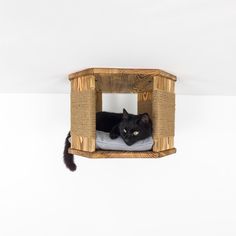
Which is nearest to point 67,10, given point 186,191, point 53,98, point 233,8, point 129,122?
point 233,8

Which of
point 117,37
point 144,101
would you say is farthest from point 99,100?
point 117,37

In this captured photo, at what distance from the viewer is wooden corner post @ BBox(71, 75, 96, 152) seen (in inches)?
43.4

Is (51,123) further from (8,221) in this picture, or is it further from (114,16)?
(114,16)

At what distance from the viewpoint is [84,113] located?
1.12 meters

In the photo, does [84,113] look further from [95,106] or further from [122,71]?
[122,71]

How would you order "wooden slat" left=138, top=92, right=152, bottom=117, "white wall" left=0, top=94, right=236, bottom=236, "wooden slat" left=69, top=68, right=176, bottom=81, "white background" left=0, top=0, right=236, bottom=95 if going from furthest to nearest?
"white wall" left=0, top=94, right=236, bottom=236 < "wooden slat" left=138, top=92, right=152, bottom=117 < "wooden slat" left=69, top=68, right=176, bottom=81 < "white background" left=0, top=0, right=236, bottom=95

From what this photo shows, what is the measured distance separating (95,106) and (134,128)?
157 mm

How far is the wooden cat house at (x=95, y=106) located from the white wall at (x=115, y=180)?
0.40m

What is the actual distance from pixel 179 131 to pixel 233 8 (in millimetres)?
964

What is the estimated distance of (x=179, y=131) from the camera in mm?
1622

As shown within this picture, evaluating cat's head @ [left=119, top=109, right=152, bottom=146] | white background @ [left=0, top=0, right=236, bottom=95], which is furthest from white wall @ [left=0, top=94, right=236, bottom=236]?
cat's head @ [left=119, top=109, right=152, bottom=146]

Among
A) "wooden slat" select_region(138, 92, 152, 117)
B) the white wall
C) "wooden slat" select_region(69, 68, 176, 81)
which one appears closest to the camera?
"wooden slat" select_region(69, 68, 176, 81)

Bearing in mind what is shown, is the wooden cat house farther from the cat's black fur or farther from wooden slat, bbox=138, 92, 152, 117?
wooden slat, bbox=138, 92, 152, 117

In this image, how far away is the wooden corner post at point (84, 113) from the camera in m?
1.10
